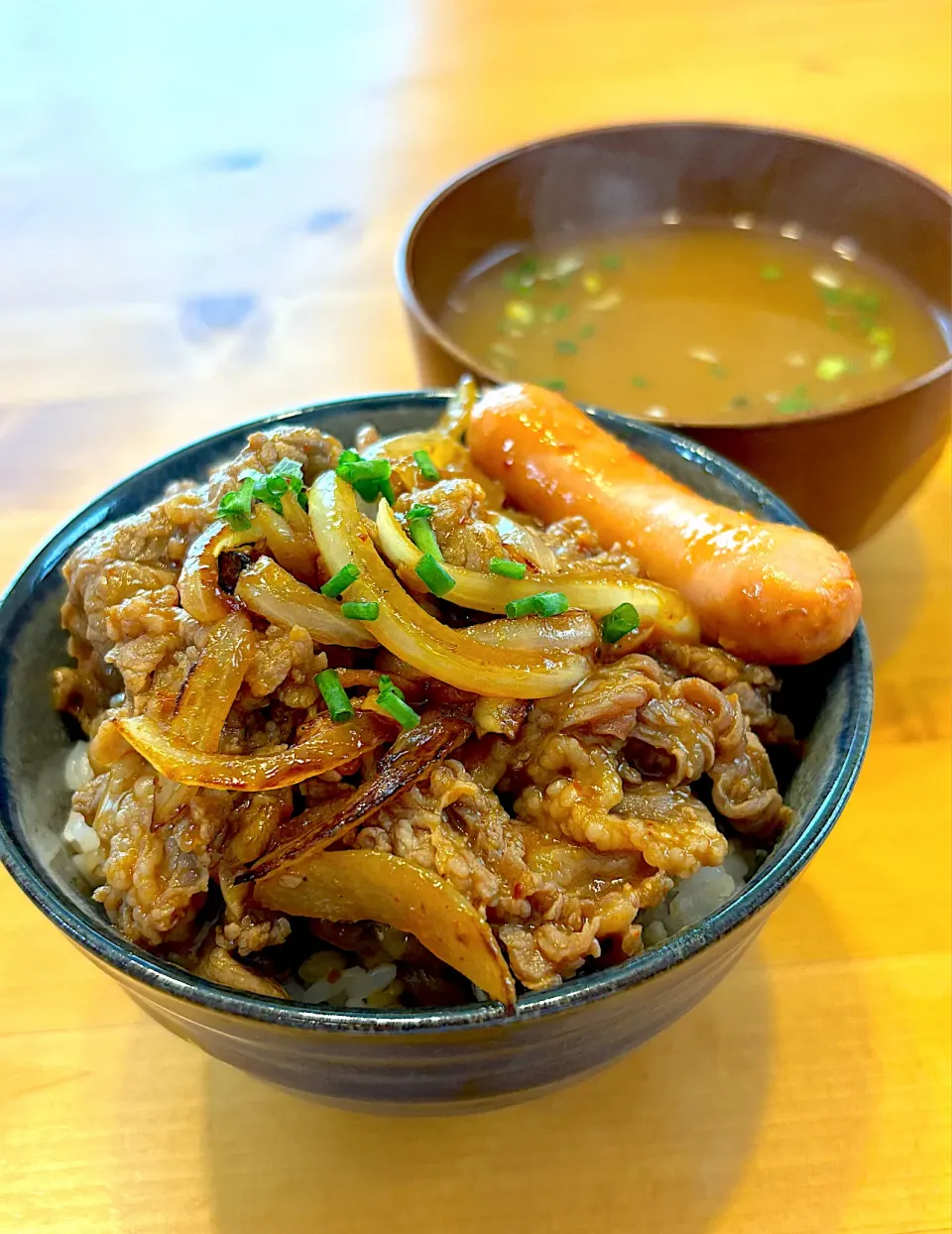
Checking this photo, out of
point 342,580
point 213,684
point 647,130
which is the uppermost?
point 647,130

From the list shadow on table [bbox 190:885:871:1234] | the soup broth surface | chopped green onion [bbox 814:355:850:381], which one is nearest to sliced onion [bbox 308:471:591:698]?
shadow on table [bbox 190:885:871:1234]

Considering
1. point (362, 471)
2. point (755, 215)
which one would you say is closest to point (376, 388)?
point (755, 215)

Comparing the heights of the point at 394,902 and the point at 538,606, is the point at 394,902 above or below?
below

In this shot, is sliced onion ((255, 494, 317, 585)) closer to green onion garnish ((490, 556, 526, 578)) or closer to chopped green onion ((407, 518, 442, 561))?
chopped green onion ((407, 518, 442, 561))

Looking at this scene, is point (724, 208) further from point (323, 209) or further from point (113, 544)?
point (113, 544)

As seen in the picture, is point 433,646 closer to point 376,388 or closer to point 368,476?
point 368,476

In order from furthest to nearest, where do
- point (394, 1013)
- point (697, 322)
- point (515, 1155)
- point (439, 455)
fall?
1. point (697, 322)
2. point (439, 455)
3. point (515, 1155)
4. point (394, 1013)
